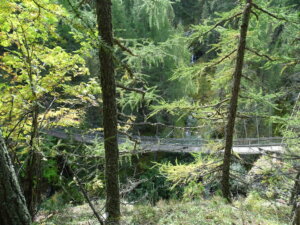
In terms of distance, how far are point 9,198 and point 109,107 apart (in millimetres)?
1774

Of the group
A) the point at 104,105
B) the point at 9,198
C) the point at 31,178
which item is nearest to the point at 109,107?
the point at 104,105

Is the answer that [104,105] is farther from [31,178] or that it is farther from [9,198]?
[9,198]

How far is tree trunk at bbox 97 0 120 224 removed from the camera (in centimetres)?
296

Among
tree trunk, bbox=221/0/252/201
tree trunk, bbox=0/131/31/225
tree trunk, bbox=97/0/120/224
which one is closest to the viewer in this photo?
tree trunk, bbox=0/131/31/225

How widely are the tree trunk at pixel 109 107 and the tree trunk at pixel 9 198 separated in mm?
1240

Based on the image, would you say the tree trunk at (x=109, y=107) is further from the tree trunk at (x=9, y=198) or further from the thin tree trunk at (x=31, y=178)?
the tree trunk at (x=9, y=198)

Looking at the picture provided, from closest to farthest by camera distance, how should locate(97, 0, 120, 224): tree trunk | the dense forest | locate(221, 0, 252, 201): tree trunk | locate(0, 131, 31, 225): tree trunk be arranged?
locate(0, 131, 31, 225): tree trunk < the dense forest < locate(97, 0, 120, 224): tree trunk < locate(221, 0, 252, 201): tree trunk

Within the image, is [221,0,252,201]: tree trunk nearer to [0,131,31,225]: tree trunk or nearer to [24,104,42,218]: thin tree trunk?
[24,104,42,218]: thin tree trunk

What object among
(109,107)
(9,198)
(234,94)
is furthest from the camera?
(234,94)

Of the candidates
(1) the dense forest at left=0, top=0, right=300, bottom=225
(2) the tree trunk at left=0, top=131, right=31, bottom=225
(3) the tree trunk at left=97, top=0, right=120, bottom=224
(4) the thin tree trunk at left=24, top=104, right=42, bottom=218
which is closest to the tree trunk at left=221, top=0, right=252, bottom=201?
(1) the dense forest at left=0, top=0, right=300, bottom=225

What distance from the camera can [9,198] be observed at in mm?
1744

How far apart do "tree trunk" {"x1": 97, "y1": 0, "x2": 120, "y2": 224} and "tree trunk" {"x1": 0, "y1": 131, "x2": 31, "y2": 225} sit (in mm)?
1240

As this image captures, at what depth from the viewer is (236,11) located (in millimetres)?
4039

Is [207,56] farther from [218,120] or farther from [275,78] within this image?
[218,120]
